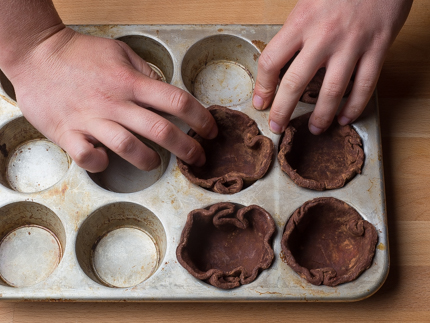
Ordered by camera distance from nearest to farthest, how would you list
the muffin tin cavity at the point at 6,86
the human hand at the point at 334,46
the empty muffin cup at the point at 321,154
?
the human hand at the point at 334,46
the empty muffin cup at the point at 321,154
the muffin tin cavity at the point at 6,86

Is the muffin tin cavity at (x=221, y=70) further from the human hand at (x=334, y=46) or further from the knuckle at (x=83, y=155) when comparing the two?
the knuckle at (x=83, y=155)

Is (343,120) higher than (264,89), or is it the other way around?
(264,89)

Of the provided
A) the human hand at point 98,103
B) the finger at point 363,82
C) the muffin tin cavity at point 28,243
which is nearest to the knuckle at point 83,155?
the human hand at point 98,103

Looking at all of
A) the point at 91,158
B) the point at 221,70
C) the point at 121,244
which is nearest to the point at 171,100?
the point at 91,158

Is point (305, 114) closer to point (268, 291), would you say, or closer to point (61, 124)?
point (268, 291)

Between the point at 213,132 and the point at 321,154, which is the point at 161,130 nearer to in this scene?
the point at 213,132

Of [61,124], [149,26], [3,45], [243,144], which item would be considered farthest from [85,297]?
[149,26]

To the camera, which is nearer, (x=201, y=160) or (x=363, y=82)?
(x=363, y=82)
